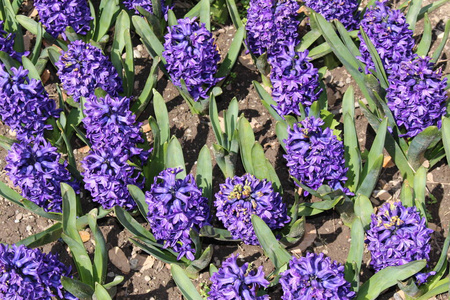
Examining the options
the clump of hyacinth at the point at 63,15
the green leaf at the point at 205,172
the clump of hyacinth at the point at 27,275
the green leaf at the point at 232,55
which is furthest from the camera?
the clump of hyacinth at the point at 63,15

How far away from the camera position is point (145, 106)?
17.4 feet

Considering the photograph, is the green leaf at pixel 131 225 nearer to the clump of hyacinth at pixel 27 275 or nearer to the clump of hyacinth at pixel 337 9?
the clump of hyacinth at pixel 27 275

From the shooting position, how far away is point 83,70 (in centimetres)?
477

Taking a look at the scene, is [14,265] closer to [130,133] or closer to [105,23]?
[130,133]

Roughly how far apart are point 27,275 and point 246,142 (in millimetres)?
1785

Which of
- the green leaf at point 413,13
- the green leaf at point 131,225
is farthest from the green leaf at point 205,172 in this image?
the green leaf at point 413,13

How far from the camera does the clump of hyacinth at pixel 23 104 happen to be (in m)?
4.55

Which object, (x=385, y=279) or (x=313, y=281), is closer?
(x=313, y=281)

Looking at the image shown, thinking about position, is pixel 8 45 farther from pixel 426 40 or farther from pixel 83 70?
pixel 426 40

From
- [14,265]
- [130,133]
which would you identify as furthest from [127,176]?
[14,265]

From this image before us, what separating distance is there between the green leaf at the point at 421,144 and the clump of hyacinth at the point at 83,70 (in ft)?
7.90

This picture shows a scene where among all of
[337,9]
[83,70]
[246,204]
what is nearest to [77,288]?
[246,204]

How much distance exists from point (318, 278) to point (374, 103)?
1852mm

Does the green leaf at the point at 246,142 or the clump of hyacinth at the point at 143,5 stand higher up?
the clump of hyacinth at the point at 143,5
